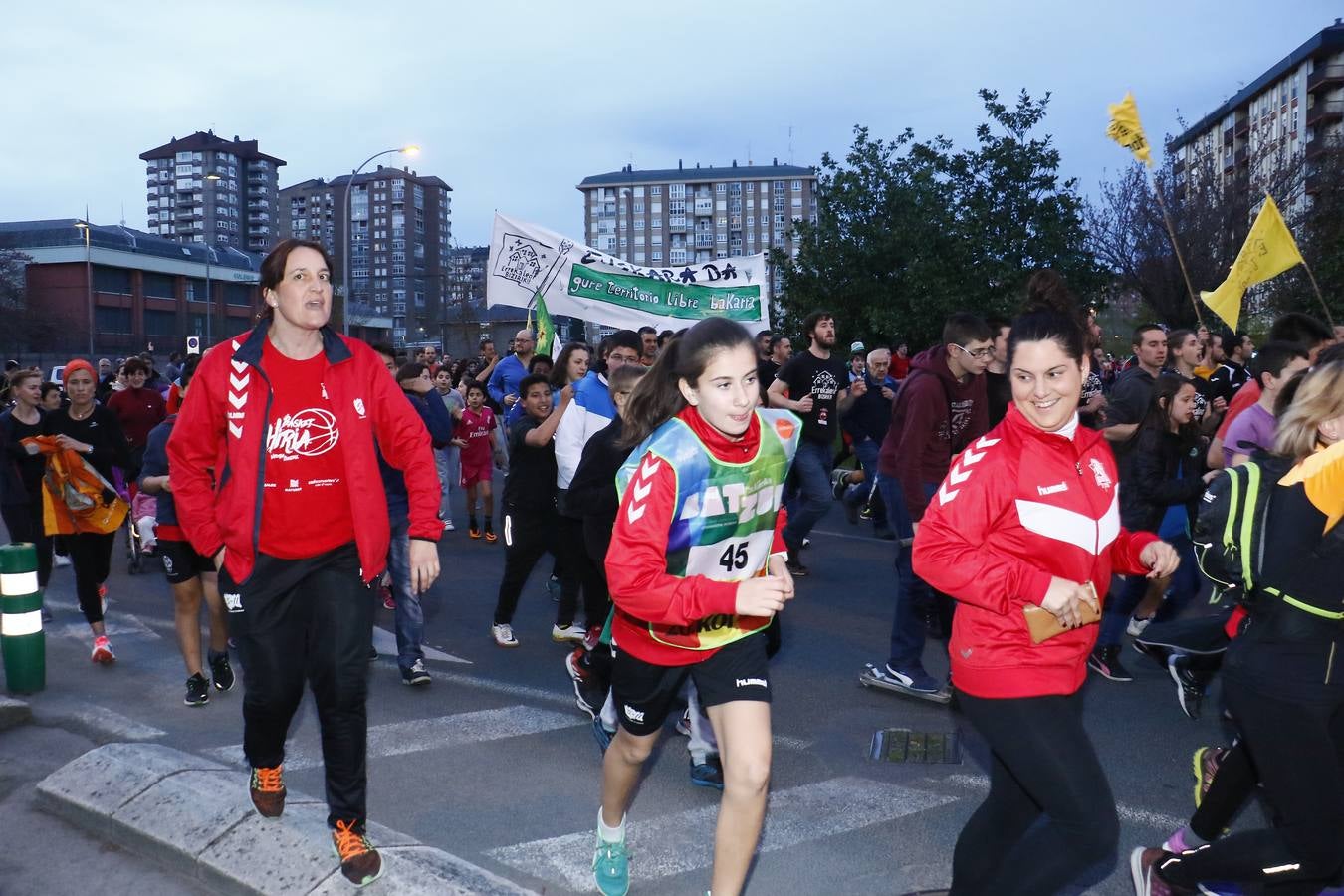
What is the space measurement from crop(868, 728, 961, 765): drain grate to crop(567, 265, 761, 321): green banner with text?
10110 mm

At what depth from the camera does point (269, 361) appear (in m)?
4.10

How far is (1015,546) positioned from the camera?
3.25 metres

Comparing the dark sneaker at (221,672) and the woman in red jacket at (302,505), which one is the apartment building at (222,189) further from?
the woman in red jacket at (302,505)

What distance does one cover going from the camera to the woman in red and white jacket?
308 cm

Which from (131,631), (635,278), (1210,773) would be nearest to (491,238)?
(635,278)

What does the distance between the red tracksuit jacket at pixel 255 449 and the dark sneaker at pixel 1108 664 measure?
15.2ft

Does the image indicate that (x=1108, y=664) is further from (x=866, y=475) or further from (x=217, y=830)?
(x=866, y=475)

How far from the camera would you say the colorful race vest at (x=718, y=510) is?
11.4ft

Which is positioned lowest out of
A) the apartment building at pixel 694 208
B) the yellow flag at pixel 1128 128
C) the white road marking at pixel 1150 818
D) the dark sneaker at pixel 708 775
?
the white road marking at pixel 1150 818

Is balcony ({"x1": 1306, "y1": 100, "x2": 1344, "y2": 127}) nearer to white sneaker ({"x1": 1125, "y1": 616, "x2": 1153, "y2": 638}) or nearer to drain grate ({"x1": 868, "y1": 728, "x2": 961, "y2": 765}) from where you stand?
white sneaker ({"x1": 1125, "y1": 616, "x2": 1153, "y2": 638})

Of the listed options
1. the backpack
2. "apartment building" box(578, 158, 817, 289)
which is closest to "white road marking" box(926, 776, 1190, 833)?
the backpack

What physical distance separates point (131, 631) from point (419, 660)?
2.80 metres

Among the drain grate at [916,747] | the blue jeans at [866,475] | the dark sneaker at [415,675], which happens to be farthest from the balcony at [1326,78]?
the dark sneaker at [415,675]

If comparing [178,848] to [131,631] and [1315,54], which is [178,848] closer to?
[131,631]
